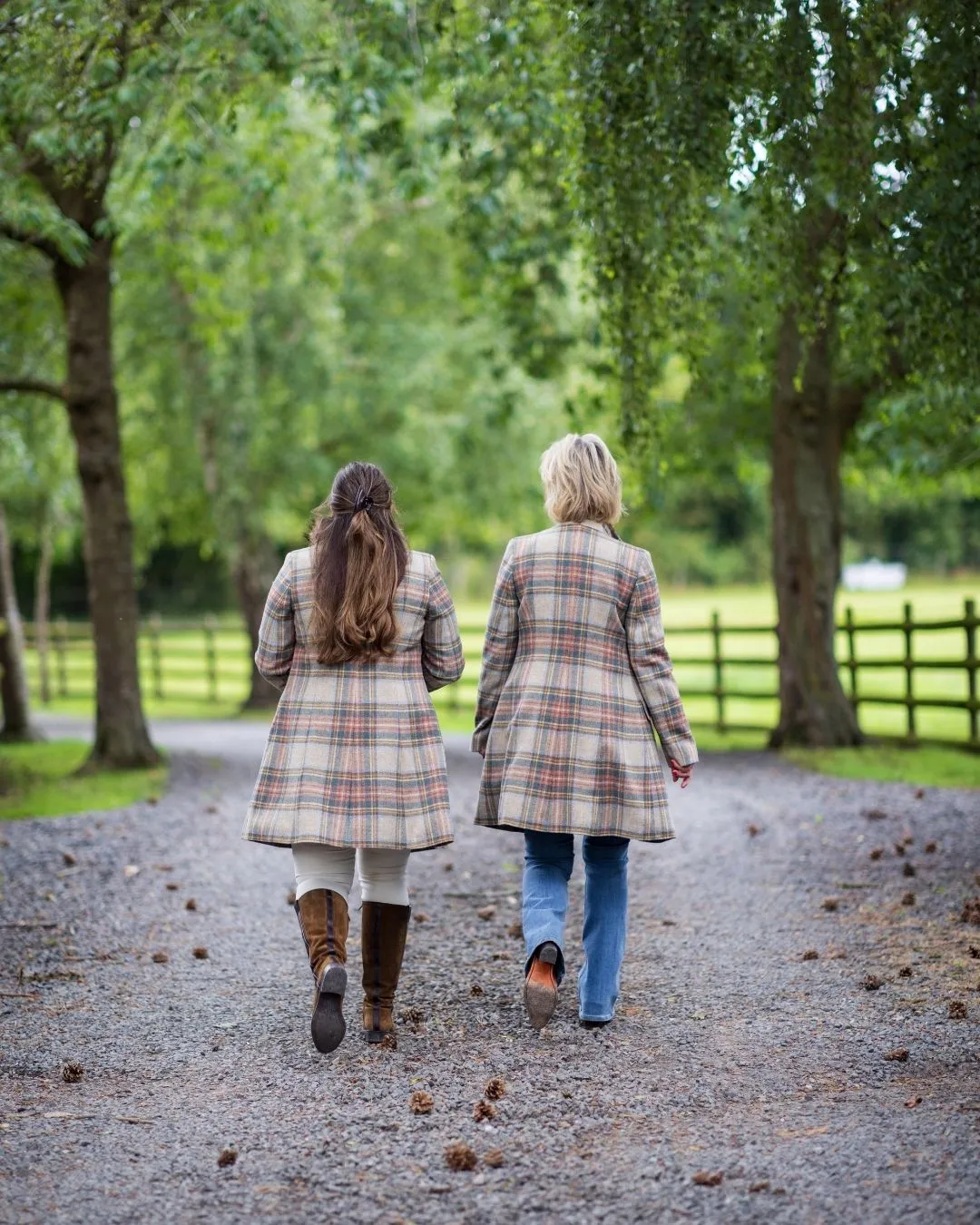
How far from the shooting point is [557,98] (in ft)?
21.8

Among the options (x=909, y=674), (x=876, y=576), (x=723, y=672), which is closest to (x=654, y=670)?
(x=909, y=674)

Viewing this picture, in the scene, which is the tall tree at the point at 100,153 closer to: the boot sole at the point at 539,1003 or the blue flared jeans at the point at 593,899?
the blue flared jeans at the point at 593,899

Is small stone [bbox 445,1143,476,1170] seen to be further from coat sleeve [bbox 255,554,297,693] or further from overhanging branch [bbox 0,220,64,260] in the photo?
overhanging branch [bbox 0,220,64,260]

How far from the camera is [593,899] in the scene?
474cm

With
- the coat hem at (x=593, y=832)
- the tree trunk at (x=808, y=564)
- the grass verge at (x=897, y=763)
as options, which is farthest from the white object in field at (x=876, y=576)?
the coat hem at (x=593, y=832)

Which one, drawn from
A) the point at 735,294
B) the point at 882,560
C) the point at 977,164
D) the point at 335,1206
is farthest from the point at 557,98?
the point at 882,560

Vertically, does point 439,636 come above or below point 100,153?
below

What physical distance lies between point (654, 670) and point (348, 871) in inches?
48.7

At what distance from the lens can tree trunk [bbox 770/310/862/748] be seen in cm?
1284

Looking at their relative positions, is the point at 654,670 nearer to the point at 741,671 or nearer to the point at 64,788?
the point at 64,788

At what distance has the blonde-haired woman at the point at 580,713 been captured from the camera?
4.57m

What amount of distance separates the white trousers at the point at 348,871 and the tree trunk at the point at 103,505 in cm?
821

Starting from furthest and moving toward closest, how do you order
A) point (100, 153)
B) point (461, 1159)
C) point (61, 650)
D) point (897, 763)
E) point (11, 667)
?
point (61, 650)
point (11, 667)
point (897, 763)
point (100, 153)
point (461, 1159)

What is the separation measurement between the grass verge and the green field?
2.45 feet
